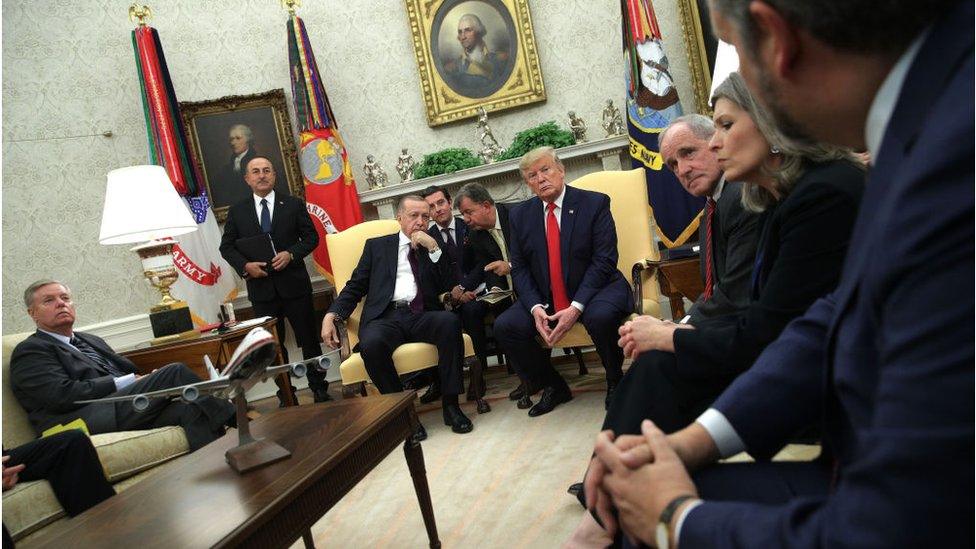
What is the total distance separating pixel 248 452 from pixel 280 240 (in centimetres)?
363

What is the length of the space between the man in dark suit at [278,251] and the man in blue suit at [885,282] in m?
4.77

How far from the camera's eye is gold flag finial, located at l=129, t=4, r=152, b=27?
5902 millimetres

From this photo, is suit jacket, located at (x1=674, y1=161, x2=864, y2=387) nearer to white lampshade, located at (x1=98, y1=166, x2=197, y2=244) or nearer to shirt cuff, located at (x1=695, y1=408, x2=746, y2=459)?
shirt cuff, located at (x1=695, y1=408, x2=746, y2=459)

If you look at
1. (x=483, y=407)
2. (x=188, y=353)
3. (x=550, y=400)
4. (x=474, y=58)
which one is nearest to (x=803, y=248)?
(x=550, y=400)

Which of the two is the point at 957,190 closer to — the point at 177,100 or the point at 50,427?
the point at 50,427

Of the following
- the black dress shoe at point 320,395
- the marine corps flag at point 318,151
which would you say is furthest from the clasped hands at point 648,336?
the marine corps flag at point 318,151

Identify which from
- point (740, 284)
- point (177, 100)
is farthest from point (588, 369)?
point (177, 100)

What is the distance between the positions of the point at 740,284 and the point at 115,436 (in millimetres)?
2580

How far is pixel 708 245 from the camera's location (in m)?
2.59

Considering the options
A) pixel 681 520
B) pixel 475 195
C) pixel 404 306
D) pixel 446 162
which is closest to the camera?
pixel 681 520

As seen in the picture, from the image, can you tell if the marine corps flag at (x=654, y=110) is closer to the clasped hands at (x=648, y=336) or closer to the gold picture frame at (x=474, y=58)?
the gold picture frame at (x=474, y=58)

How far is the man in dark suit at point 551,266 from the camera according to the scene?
392 centimetres

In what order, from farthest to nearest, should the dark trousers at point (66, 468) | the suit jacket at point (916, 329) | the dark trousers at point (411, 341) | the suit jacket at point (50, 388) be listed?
the dark trousers at point (411, 341) < the suit jacket at point (50, 388) < the dark trousers at point (66, 468) < the suit jacket at point (916, 329)

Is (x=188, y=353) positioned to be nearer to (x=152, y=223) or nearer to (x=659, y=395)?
(x=152, y=223)
